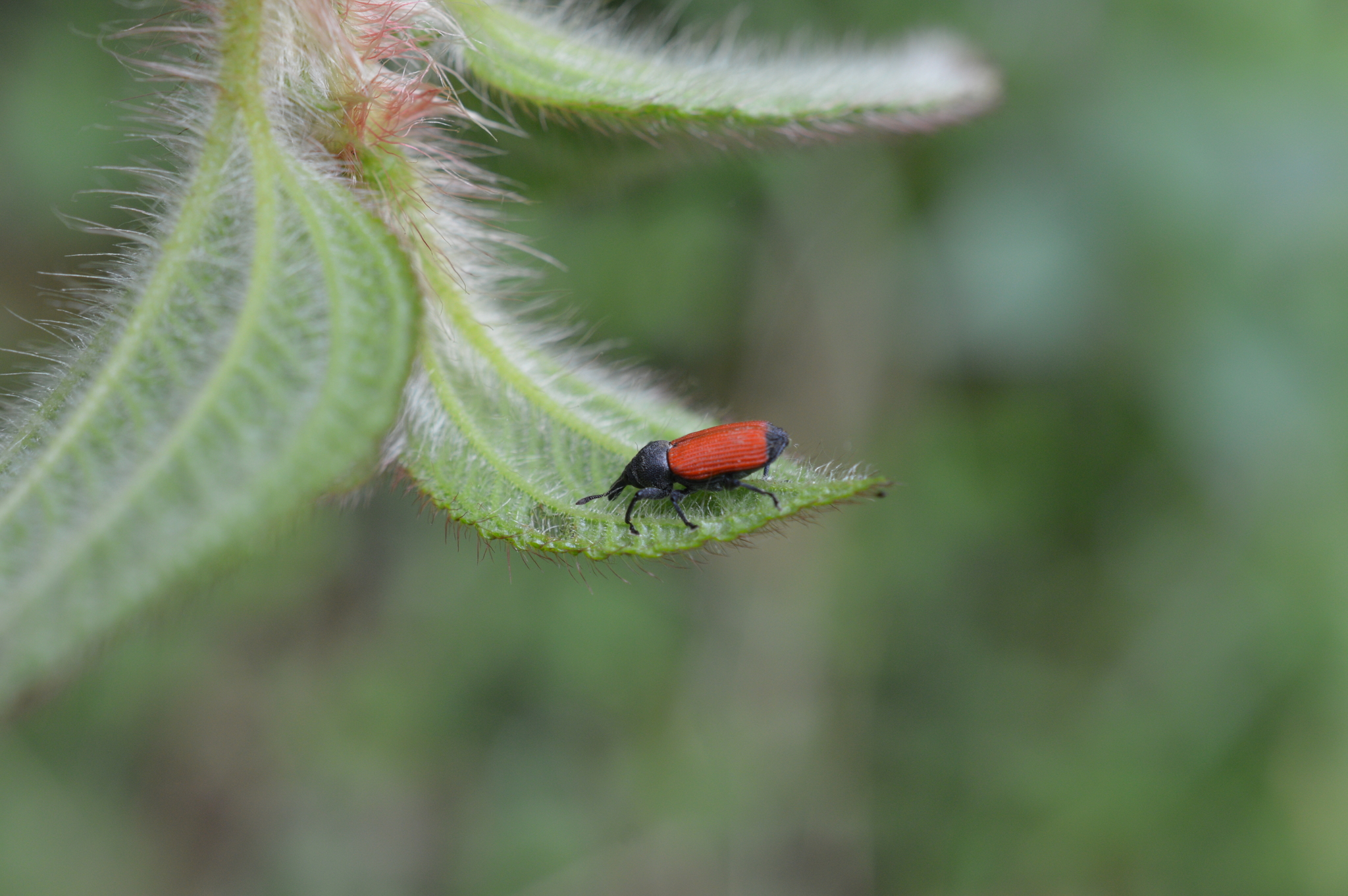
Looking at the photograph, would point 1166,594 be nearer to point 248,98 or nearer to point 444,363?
point 444,363

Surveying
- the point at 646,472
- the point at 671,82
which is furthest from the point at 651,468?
the point at 671,82

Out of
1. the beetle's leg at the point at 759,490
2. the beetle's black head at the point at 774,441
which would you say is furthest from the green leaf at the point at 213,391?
the beetle's black head at the point at 774,441

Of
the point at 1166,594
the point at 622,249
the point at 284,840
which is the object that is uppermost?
the point at 622,249

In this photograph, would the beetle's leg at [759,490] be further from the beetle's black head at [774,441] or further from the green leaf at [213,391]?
the green leaf at [213,391]

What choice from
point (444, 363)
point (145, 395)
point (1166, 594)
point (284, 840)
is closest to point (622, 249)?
point (444, 363)

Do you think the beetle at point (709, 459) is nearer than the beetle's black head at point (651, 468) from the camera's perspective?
No

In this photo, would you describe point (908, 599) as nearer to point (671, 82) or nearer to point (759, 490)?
point (759, 490)
